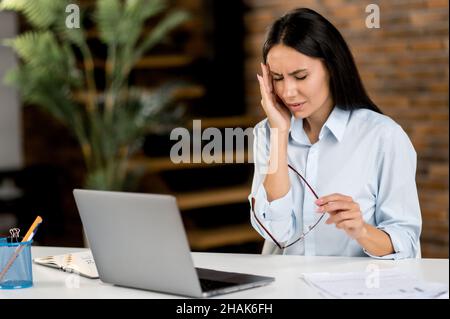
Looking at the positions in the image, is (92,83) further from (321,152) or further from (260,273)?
(260,273)

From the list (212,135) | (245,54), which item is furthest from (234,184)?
(245,54)

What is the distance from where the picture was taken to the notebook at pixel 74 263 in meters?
2.05

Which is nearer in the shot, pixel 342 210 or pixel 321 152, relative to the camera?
pixel 342 210

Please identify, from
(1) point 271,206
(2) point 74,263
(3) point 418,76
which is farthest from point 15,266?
(3) point 418,76

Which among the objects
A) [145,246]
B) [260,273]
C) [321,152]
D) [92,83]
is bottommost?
[260,273]

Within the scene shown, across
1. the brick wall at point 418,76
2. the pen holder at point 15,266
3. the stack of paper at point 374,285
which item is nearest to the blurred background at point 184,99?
the brick wall at point 418,76

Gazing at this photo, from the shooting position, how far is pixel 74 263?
7.12ft

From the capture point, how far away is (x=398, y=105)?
4762mm

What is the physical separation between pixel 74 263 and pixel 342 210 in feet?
2.39

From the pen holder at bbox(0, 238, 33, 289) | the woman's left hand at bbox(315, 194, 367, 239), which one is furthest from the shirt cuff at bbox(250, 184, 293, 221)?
the pen holder at bbox(0, 238, 33, 289)

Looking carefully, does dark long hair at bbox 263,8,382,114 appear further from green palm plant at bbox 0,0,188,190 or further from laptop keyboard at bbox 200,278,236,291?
green palm plant at bbox 0,0,188,190

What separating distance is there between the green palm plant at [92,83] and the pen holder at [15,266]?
318 centimetres

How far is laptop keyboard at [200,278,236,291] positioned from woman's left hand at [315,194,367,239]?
308mm
